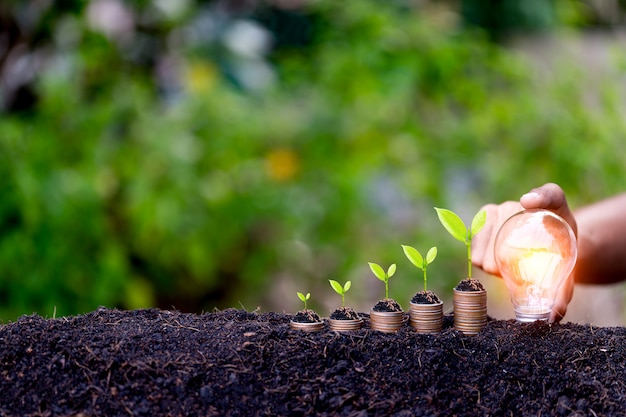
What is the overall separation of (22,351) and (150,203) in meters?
1.52

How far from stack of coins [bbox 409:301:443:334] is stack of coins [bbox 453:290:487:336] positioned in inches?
1.6

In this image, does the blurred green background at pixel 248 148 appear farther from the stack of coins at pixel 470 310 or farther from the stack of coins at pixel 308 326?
the stack of coins at pixel 470 310

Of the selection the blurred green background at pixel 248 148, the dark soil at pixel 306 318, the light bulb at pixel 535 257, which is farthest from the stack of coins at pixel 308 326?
the blurred green background at pixel 248 148

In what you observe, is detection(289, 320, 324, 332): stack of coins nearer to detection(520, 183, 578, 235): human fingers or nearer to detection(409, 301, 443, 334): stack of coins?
detection(409, 301, 443, 334): stack of coins

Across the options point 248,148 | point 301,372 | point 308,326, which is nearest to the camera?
point 301,372

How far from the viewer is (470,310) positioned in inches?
56.1

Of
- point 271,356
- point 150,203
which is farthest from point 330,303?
point 271,356

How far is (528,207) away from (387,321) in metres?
0.39

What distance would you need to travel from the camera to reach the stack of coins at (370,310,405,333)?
1.41 m

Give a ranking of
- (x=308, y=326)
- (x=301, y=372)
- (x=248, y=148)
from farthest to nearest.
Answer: (x=248, y=148) < (x=308, y=326) < (x=301, y=372)

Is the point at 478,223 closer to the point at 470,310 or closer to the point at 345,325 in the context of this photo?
the point at 470,310

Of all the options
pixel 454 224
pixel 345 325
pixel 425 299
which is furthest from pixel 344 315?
pixel 454 224

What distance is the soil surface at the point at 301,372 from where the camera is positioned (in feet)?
4.03

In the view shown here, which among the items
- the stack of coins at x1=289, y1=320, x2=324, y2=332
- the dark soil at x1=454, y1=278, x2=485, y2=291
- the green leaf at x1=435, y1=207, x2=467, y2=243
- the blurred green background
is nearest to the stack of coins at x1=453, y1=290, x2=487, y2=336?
the dark soil at x1=454, y1=278, x2=485, y2=291
